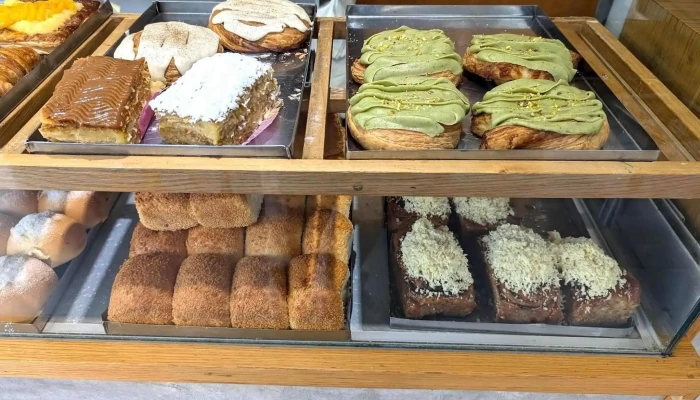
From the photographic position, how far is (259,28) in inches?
74.8

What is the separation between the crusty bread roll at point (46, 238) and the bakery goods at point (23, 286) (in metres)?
0.04

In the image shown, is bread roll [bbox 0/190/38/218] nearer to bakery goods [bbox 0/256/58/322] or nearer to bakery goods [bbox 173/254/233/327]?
bakery goods [bbox 0/256/58/322]

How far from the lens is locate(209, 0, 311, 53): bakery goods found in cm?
190

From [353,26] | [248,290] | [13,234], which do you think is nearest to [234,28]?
[353,26]

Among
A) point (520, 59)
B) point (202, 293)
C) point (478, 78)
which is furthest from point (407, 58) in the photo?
point (202, 293)

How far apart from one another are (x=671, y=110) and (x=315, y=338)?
1310 mm

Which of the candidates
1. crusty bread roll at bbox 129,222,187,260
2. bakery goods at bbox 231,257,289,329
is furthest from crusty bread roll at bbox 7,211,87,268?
bakery goods at bbox 231,257,289,329

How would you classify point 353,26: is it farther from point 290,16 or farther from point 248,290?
point 248,290

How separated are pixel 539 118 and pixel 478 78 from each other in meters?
0.49

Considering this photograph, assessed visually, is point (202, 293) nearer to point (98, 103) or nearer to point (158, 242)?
point (158, 242)

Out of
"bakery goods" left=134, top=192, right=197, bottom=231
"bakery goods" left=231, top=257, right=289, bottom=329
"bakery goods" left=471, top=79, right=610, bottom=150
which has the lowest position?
"bakery goods" left=231, top=257, right=289, bottom=329

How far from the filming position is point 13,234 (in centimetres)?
192

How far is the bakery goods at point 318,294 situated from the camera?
172cm

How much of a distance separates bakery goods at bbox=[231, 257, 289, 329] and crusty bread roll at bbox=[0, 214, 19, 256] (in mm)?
890
